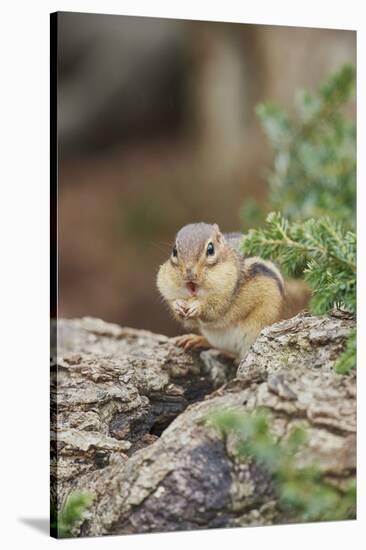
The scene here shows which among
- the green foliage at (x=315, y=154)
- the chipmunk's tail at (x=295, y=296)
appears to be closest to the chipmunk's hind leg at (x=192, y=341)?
the chipmunk's tail at (x=295, y=296)

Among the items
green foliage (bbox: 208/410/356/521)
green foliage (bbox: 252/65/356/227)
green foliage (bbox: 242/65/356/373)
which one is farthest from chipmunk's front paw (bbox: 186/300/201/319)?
green foliage (bbox: 252/65/356/227)

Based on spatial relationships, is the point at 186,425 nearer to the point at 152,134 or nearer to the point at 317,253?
the point at 317,253

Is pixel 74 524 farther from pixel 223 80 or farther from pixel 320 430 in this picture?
pixel 223 80

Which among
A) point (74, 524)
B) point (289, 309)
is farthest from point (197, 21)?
point (74, 524)

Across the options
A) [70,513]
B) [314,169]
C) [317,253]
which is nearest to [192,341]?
[317,253]

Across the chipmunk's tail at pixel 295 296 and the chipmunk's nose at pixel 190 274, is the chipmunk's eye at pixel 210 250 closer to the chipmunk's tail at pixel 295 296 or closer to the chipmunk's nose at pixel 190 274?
the chipmunk's nose at pixel 190 274

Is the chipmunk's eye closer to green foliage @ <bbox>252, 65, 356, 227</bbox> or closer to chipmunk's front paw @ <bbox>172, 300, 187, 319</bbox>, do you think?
chipmunk's front paw @ <bbox>172, 300, 187, 319</bbox>
